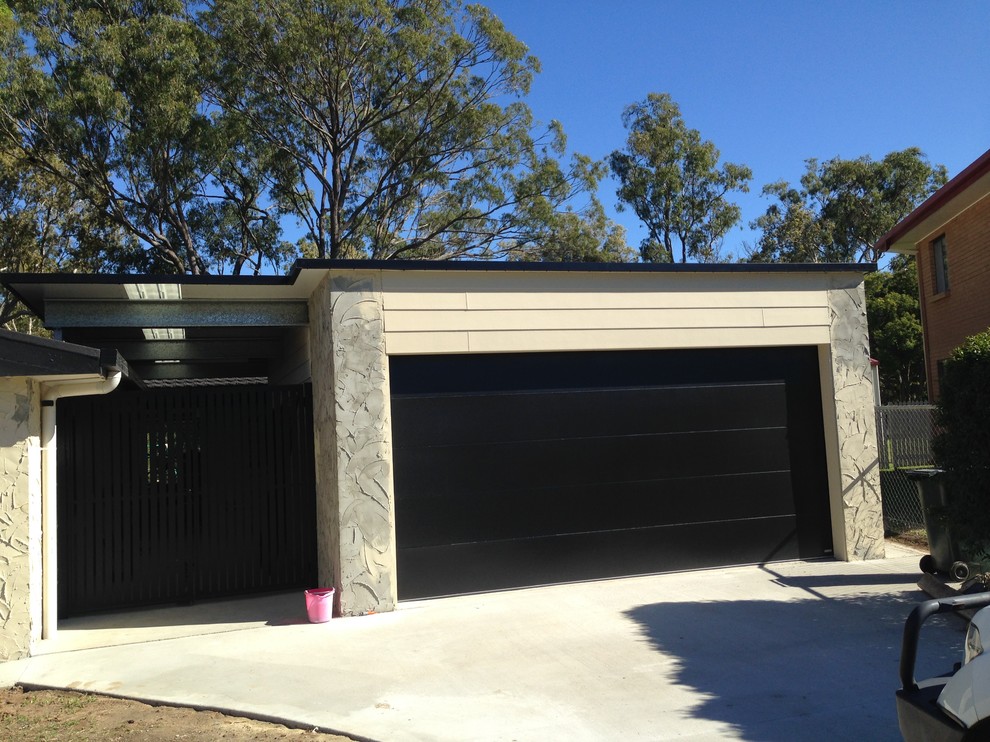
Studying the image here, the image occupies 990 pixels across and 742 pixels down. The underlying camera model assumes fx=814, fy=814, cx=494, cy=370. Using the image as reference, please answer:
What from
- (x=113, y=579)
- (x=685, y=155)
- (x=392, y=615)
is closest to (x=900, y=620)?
(x=392, y=615)

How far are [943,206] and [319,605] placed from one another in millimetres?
13341

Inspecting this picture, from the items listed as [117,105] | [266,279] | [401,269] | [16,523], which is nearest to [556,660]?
[401,269]

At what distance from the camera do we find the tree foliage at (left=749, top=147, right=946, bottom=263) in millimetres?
35188

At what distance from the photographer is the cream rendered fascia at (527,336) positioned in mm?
7859

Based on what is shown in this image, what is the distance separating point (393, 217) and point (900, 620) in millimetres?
20713

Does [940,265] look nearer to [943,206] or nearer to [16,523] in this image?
[943,206]

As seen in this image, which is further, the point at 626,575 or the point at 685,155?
the point at 685,155

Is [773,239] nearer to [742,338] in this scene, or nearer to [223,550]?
[742,338]

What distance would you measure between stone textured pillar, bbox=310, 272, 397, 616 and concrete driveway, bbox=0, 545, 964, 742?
432mm

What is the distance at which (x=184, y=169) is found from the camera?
22.1m

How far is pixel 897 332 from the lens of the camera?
3012cm

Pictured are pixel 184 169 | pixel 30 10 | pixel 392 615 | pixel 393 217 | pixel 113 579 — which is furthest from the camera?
pixel 393 217

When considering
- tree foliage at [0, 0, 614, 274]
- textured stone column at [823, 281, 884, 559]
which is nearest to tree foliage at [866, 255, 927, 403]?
tree foliage at [0, 0, 614, 274]

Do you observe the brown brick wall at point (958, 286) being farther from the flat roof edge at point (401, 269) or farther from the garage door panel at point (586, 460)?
the garage door panel at point (586, 460)
